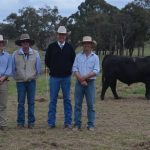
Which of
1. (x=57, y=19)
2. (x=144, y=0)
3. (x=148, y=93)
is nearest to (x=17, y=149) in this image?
(x=148, y=93)

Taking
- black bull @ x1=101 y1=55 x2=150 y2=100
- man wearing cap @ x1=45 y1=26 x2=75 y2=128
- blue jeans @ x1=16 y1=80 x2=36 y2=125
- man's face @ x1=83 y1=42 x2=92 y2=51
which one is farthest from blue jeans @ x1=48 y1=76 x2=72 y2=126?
black bull @ x1=101 y1=55 x2=150 y2=100

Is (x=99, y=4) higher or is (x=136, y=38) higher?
(x=99, y=4)

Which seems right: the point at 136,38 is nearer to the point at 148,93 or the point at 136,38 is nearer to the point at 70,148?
the point at 148,93

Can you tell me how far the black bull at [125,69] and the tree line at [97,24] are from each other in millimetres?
40089

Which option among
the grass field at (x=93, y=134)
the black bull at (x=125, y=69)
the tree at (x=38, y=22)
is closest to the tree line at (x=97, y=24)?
the tree at (x=38, y=22)

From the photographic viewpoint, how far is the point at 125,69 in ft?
55.3

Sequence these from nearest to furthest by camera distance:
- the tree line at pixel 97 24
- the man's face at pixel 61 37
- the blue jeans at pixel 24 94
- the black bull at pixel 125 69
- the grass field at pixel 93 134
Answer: the grass field at pixel 93 134 → the man's face at pixel 61 37 → the blue jeans at pixel 24 94 → the black bull at pixel 125 69 → the tree line at pixel 97 24

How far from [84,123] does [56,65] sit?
181cm

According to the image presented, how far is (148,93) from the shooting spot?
1667 cm

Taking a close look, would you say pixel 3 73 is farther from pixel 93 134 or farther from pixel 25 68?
pixel 93 134

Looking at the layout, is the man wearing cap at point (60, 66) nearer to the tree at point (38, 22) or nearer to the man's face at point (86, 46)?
the man's face at point (86, 46)

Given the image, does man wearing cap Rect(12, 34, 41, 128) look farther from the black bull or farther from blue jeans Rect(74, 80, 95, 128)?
the black bull

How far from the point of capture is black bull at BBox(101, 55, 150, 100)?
16.8 m

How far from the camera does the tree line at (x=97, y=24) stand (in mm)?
63062
